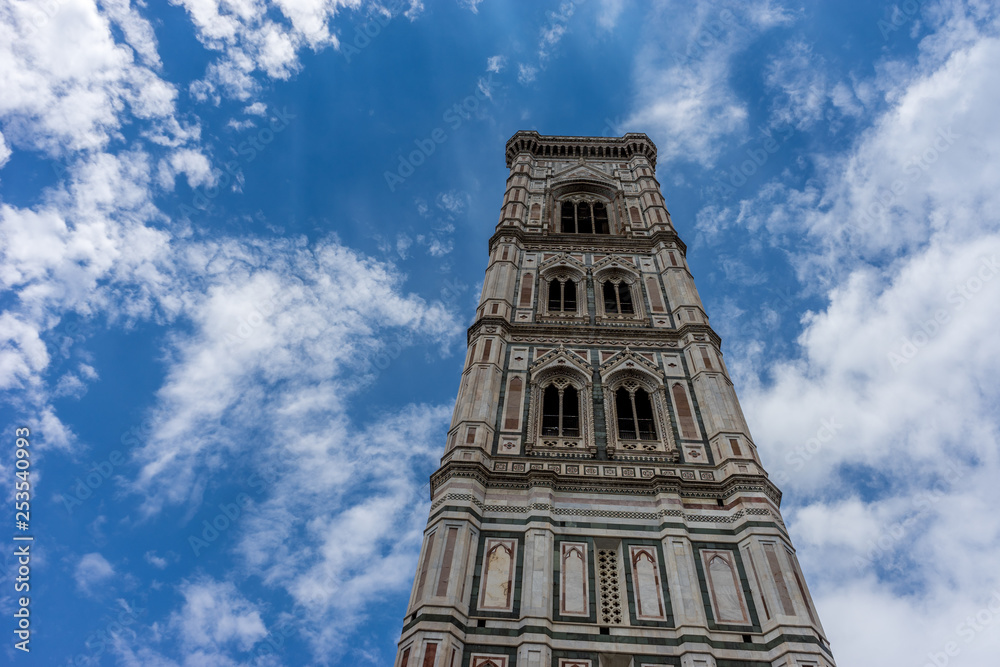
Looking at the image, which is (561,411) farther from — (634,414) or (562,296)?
(562,296)

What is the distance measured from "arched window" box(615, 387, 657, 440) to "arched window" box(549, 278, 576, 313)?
14.7 ft

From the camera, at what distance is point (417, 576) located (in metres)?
13.4

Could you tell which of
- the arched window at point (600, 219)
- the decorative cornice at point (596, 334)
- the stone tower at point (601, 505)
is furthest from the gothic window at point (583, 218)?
the decorative cornice at point (596, 334)

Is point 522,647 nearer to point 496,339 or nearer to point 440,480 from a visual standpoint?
point 440,480

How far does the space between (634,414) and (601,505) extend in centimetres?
342

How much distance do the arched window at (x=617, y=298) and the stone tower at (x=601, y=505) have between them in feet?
0.26

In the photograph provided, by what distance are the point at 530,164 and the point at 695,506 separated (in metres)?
22.5

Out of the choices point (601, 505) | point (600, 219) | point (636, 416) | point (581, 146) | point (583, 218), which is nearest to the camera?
point (601, 505)

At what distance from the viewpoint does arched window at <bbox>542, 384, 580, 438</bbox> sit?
57.7 ft

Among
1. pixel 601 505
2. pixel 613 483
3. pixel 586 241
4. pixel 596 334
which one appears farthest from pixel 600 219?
pixel 601 505

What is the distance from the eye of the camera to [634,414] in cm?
1791

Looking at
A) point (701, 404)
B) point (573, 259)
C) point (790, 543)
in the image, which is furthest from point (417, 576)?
point (573, 259)

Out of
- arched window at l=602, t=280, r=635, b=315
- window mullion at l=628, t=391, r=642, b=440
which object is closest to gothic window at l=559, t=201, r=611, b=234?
arched window at l=602, t=280, r=635, b=315

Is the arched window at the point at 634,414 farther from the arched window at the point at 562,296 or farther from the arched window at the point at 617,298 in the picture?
the arched window at the point at 562,296
